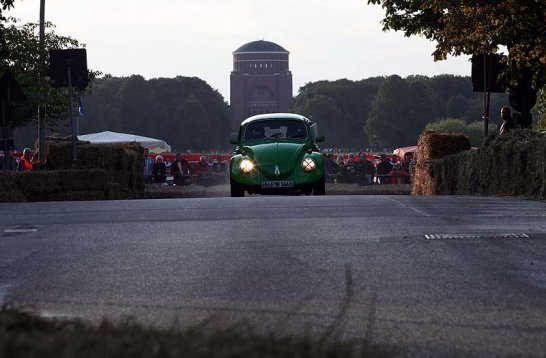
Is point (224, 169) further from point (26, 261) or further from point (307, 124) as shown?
point (26, 261)

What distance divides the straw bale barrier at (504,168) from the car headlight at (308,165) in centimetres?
323

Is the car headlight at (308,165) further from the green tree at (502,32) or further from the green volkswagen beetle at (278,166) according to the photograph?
the green tree at (502,32)

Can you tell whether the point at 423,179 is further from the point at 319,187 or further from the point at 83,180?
the point at 83,180

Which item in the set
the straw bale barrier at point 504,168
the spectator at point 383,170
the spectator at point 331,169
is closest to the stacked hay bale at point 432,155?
the straw bale barrier at point 504,168

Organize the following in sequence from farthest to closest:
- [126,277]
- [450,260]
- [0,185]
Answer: [0,185], [450,260], [126,277]

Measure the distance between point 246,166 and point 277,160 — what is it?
719 mm

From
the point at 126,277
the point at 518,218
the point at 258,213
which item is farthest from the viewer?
the point at 258,213

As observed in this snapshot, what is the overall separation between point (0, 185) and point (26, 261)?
16.6 m

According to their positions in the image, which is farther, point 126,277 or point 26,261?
point 26,261

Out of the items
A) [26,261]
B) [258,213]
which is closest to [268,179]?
[258,213]

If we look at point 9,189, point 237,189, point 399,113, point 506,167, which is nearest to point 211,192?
point 237,189

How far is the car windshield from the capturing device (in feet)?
94.8

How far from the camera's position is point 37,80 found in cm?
5191

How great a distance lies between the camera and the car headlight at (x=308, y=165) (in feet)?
90.2
